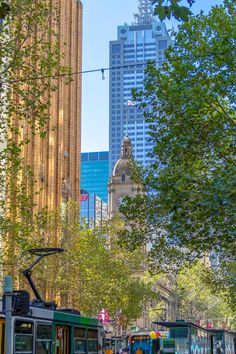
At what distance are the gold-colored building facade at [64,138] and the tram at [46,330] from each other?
46.7 meters

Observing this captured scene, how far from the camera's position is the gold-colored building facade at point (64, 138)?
233 ft

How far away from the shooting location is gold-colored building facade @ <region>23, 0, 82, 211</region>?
2795 inches

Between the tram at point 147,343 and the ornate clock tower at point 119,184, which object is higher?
the ornate clock tower at point 119,184

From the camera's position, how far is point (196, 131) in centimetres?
2750

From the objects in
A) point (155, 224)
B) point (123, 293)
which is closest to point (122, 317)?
point (123, 293)

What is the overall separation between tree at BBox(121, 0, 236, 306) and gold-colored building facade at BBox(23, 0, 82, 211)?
1535 inches

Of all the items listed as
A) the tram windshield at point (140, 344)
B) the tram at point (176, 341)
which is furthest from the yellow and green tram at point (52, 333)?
the tram windshield at point (140, 344)

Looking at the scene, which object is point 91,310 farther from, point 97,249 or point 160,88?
point 160,88

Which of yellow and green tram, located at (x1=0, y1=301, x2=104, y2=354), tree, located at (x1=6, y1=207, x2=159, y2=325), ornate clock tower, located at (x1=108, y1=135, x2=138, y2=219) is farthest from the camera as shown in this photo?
ornate clock tower, located at (x1=108, y1=135, x2=138, y2=219)

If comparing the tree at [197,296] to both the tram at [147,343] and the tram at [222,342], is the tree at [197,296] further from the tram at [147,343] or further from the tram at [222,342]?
the tram at [147,343]

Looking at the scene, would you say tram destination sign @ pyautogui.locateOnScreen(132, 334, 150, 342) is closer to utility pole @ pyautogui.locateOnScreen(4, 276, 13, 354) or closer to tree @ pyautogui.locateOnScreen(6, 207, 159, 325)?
tree @ pyautogui.locateOnScreen(6, 207, 159, 325)

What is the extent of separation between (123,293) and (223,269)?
8804mm

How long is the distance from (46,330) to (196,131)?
12.0 metres

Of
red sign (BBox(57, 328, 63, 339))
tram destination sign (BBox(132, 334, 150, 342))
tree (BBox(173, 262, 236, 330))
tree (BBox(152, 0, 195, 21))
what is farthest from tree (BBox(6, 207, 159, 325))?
tree (BBox(152, 0, 195, 21))
